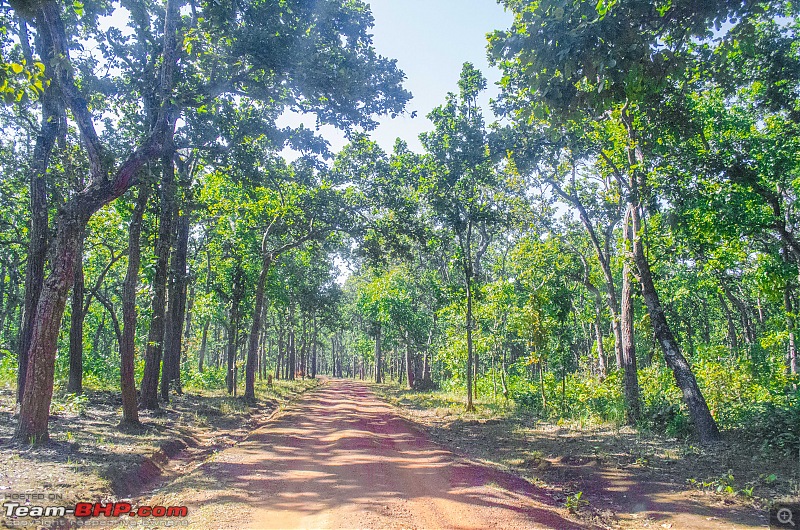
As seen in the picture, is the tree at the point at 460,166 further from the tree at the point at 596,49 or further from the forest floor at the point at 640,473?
the tree at the point at 596,49

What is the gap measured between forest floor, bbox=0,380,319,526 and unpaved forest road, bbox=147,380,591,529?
95cm

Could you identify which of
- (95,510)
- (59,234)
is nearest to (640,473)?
(95,510)

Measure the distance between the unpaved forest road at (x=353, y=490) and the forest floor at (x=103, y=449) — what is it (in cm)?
95

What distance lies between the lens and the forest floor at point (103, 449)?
6668mm

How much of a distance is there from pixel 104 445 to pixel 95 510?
3.78 m

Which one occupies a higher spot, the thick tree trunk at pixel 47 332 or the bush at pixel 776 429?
the thick tree trunk at pixel 47 332

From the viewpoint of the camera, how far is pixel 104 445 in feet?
31.1

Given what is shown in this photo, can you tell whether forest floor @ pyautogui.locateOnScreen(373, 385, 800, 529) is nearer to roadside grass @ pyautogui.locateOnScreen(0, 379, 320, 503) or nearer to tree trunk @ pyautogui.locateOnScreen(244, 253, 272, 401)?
roadside grass @ pyautogui.locateOnScreen(0, 379, 320, 503)

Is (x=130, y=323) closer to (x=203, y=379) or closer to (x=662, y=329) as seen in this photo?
(x=662, y=329)

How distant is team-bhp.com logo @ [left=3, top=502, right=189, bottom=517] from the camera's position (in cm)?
559

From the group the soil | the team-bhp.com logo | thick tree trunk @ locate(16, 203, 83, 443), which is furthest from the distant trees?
the team-bhp.com logo

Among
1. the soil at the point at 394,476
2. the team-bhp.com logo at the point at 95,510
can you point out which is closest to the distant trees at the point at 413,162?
the soil at the point at 394,476

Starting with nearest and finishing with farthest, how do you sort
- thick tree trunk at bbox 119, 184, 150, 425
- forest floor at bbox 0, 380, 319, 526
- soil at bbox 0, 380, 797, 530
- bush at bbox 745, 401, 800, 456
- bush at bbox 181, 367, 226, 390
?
1. soil at bbox 0, 380, 797, 530
2. forest floor at bbox 0, 380, 319, 526
3. bush at bbox 745, 401, 800, 456
4. thick tree trunk at bbox 119, 184, 150, 425
5. bush at bbox 181, 367, 226, 390

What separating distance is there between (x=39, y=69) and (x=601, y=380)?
1889cm
